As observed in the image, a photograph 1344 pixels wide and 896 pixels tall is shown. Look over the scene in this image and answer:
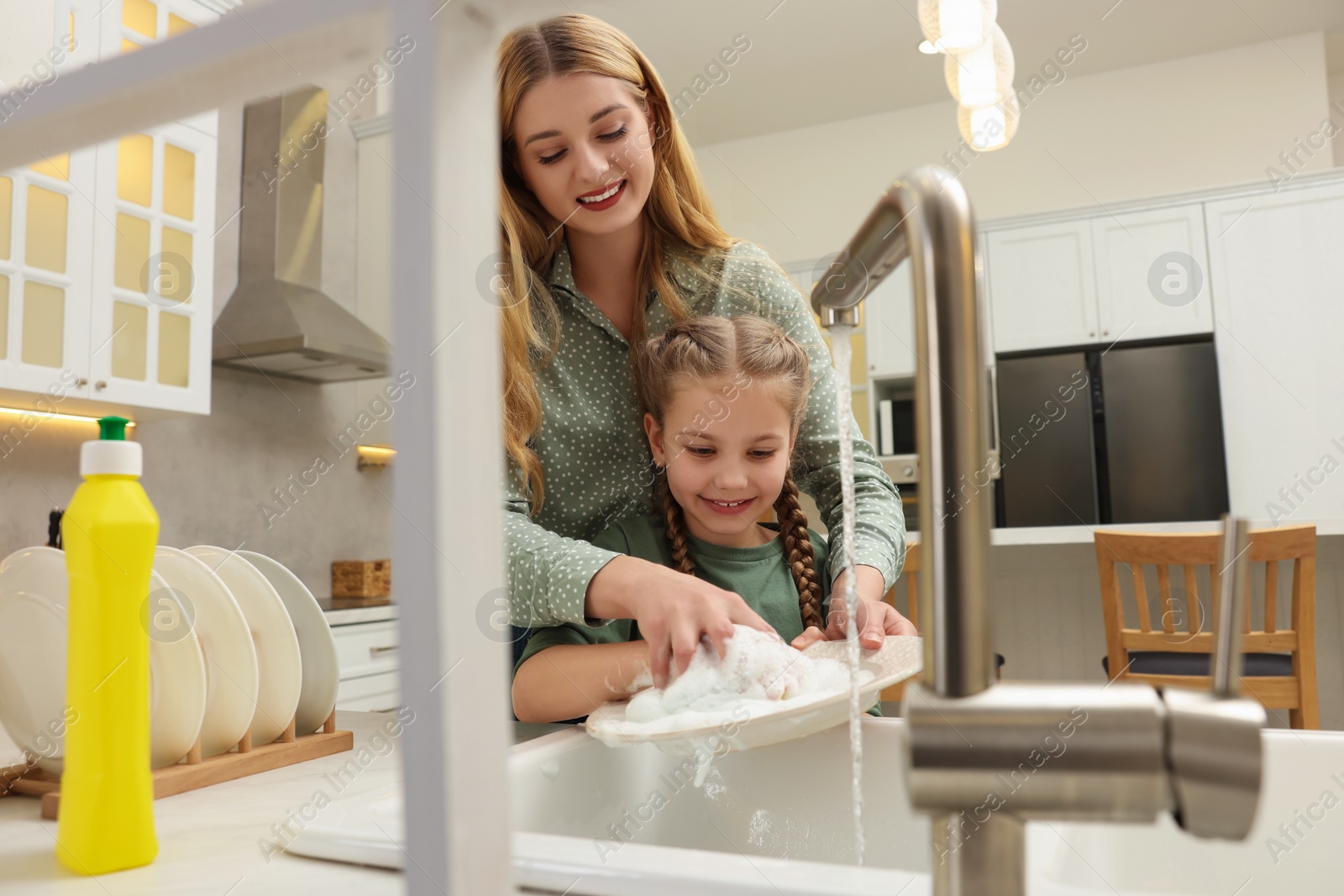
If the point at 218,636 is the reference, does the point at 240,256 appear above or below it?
above

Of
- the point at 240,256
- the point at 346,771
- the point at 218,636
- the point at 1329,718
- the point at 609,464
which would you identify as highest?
the point at 240,256

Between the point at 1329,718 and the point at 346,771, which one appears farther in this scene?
the point at 1329,718

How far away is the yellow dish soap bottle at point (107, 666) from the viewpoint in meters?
0.42

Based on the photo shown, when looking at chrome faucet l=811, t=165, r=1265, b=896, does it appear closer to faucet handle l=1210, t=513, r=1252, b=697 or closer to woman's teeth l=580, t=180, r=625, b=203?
faucet handle l=1210, t=513, r=1252, b=697

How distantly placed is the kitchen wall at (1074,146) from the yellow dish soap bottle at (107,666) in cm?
394

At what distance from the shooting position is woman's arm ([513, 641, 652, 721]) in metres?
0.77

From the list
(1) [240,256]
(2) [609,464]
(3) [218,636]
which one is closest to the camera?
(3) [218,636]

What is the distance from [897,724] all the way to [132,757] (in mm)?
538

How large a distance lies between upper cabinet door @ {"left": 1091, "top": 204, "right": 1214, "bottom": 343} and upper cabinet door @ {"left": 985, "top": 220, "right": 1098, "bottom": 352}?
5 cm

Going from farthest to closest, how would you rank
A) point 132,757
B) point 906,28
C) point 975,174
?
point 975,174
point 906,28
point 132,757

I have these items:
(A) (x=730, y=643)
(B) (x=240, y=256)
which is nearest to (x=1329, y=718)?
(A) (x=730, y=643)

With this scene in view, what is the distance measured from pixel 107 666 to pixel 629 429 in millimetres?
671

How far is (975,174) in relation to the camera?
407cm

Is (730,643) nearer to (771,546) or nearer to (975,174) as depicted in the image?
(771,546)
